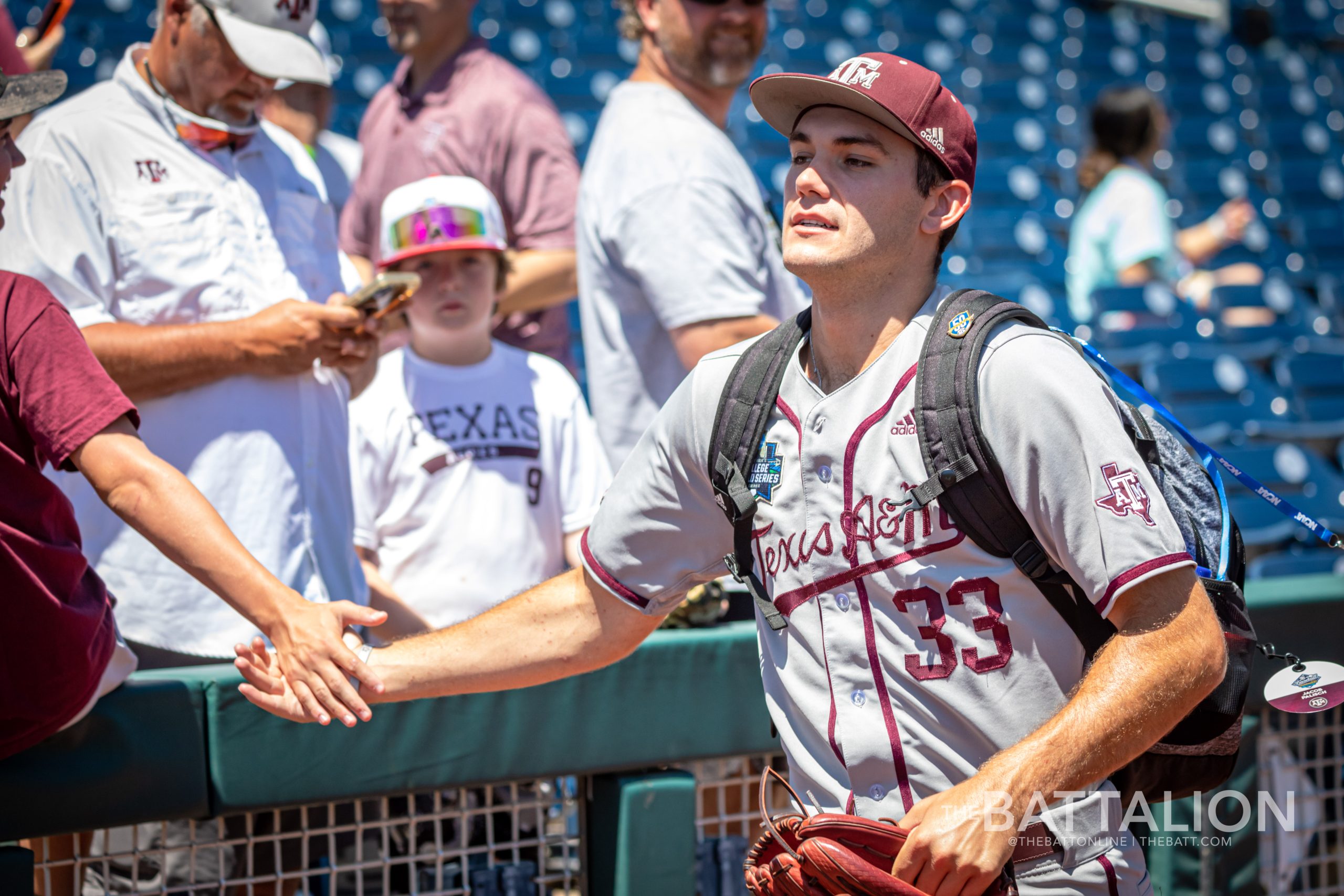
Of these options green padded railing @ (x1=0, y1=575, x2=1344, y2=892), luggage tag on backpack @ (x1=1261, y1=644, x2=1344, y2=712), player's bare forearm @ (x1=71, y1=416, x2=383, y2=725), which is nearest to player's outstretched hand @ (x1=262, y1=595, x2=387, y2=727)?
player's bare forearm @ (x1=71, y1=416, x2=383, y2=725)

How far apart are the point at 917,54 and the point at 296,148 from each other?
750cm

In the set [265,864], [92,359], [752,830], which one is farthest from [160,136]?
[752,830]

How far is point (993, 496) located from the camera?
5.25 feet

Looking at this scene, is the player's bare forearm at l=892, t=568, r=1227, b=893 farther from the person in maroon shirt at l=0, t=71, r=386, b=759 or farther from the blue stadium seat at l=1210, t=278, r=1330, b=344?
the blue stadium seat at l=1210, t=278, r=1330, b=344

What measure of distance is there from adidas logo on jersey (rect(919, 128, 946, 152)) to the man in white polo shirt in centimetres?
139

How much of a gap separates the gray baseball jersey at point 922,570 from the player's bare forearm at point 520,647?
1.00ft

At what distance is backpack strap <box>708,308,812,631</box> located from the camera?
70.7 inches

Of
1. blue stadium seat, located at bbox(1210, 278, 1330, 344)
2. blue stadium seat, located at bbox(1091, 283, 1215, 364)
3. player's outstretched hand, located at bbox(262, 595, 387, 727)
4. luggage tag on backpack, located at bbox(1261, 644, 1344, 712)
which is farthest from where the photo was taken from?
blue stadium seat, located at bbox(1210, 278, 1330, 344)

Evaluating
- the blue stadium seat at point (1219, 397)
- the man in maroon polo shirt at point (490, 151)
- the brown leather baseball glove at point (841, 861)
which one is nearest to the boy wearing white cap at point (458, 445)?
the man in maroon polo shirt at point (490, 151)

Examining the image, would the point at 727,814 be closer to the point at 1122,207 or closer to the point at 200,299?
the point at 200,299

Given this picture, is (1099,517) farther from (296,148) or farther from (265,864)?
(296,148)

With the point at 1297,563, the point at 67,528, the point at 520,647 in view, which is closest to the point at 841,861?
the point at 520,647

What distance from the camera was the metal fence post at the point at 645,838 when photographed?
2.38m

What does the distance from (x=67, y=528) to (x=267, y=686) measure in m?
0.42
